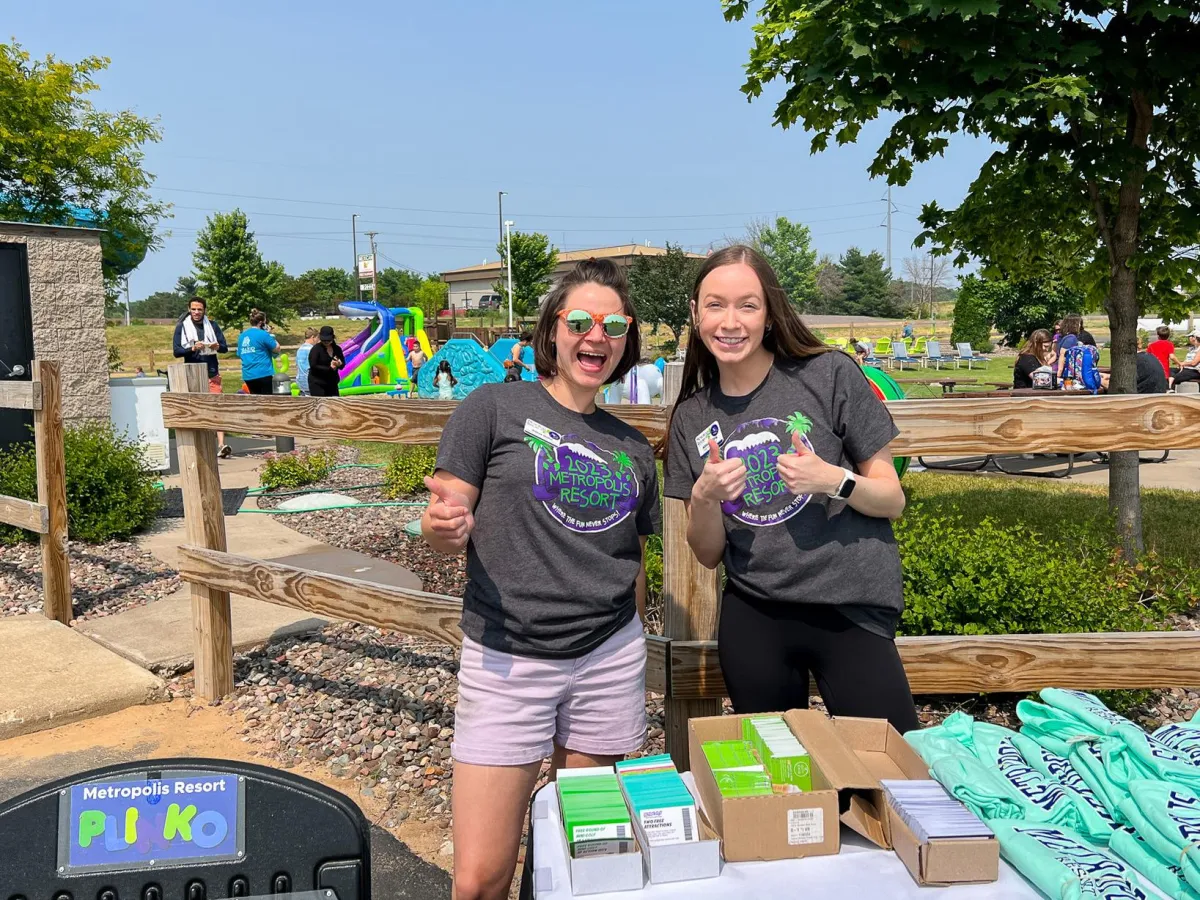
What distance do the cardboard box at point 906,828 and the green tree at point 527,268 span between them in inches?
2549

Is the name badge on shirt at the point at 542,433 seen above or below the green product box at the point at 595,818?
above

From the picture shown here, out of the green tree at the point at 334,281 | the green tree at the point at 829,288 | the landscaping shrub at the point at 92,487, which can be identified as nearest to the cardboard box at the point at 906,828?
the landscaping shrub at the point at 92,487

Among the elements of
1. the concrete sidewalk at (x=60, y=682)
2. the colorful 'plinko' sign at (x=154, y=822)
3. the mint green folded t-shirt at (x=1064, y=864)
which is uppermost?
the colorful 'plinko' sign at (x=154, y=822)

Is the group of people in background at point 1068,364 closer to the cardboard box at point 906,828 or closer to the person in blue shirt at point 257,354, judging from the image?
the cardboard box at point 906,828

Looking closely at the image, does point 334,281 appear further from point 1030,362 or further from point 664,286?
point 1030,362

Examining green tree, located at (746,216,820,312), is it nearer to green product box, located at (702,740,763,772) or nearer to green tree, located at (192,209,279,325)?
green tree, located at (192,209,279,325)

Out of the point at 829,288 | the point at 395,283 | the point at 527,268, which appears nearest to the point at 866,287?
the point at 829,288

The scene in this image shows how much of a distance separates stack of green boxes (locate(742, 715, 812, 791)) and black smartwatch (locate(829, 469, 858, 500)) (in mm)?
472

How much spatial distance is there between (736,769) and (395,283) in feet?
396

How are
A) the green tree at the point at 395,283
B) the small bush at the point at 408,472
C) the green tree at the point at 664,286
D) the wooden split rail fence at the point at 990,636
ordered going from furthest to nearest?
1. the green tree at the point at 395,283
2. the green tree at the point at 664,286
3. the small bush at the point at 408,472
4. the wooden split rail fence at the point at 990,636

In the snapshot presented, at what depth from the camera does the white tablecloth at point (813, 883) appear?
1.42 meters

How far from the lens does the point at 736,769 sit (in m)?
1.63

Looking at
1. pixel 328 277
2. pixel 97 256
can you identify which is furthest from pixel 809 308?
pixel 97 256

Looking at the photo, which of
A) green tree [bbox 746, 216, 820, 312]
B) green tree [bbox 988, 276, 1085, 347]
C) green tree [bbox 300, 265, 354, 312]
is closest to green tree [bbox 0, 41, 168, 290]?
green tree [bbox 988, 276, 1085, 347]
